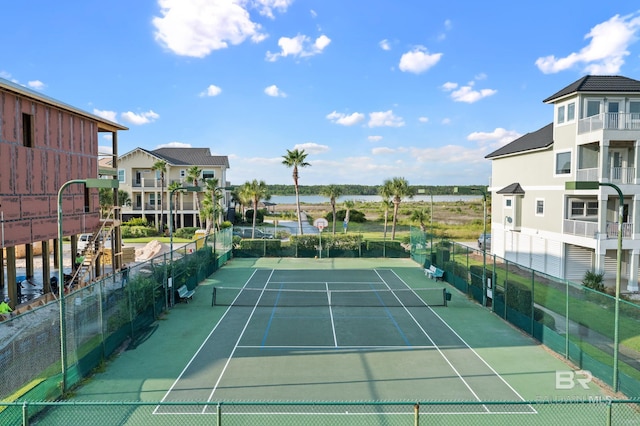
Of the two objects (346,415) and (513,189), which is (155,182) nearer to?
(513,189)

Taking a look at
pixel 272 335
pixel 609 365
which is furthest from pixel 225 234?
pixel 609 365

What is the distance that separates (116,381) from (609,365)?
1282 centimetres

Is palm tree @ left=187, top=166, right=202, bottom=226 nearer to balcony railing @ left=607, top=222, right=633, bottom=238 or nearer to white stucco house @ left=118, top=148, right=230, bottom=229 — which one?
white stucco house @ left=118, top=148, right=230, bottom=229

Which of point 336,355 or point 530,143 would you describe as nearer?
point 336,355

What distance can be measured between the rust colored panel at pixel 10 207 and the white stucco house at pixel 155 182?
114 feet

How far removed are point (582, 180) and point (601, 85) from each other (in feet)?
Answer: 17.3

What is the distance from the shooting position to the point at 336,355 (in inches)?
560

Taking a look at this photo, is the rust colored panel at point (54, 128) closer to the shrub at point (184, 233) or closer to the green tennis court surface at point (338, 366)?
the green tennis court surface at point (338, 366)

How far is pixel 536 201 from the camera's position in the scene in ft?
96.2

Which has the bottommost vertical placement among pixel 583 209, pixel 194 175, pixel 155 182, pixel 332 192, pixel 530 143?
pixel 583 209

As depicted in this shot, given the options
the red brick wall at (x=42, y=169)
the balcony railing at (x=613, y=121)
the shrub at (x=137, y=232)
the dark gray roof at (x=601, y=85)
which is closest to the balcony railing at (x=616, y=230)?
the balcony railing at (x=613, y=121)

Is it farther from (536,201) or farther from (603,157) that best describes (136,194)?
(603,157)

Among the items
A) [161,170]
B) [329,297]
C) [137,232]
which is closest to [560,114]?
[329,297]

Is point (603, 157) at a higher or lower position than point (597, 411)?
higher
